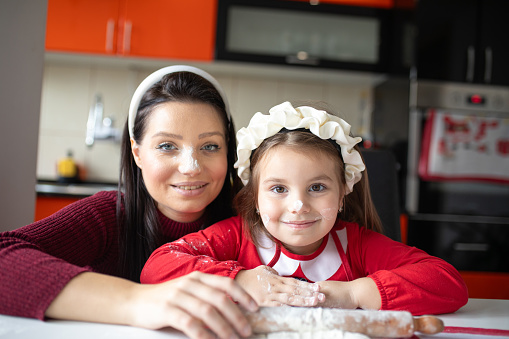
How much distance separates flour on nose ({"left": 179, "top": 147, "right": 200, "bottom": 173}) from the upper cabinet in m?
1.82

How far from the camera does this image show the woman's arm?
1.98 feet

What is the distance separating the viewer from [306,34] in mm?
2826

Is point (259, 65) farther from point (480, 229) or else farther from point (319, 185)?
point (319, 185)

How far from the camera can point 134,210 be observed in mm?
1134

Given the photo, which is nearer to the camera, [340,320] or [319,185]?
[340,320]

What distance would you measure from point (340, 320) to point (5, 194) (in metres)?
0.86

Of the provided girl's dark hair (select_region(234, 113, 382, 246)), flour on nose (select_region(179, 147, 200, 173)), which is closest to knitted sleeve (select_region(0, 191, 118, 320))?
flour on nose (select_region(179, 147, 200, 173))

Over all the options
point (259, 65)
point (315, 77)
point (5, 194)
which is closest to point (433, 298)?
point (5, 194)

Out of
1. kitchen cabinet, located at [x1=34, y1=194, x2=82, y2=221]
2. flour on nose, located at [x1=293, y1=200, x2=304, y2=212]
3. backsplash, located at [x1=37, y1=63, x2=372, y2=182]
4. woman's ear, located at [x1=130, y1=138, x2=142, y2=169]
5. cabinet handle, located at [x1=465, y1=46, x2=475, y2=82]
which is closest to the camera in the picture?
flour on nose, located at [x1=293, y1=200, x2=304, y2=212]

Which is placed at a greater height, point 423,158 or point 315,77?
Answer: point 315,77

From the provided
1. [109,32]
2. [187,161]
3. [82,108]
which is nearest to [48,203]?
[82,108]

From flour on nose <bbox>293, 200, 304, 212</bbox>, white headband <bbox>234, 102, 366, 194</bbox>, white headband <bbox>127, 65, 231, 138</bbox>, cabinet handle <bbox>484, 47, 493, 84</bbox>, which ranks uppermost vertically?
cabinet handle <bbox>484, 47, 493, 84</bbox>

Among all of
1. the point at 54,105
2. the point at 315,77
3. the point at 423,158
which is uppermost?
the point at 315,77

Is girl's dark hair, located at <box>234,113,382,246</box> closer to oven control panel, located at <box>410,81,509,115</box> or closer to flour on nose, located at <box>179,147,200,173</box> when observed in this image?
flour on nose, located at <box>179,147,200,173</box>
